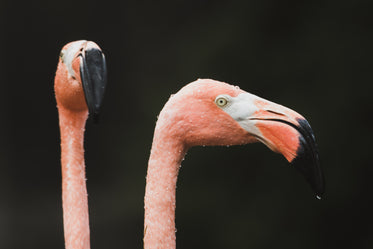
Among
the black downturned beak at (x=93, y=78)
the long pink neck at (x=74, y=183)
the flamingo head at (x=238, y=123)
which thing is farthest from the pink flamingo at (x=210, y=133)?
the long pink neck at (x=74, y=183)

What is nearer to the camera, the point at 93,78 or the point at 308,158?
the point at 308,158

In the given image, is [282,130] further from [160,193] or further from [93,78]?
[93,78]

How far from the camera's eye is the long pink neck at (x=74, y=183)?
6.46 ft

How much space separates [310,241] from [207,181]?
0.69m

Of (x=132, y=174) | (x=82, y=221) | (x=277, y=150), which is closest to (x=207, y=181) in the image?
(x=132, y=174)

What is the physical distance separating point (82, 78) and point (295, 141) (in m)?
0.81

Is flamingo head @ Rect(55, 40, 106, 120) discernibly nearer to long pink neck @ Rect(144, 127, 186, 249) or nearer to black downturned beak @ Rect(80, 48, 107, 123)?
black downturned beak @ Rect(80, 48, 107, 123)

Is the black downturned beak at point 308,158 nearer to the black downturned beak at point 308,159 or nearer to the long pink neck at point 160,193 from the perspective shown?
the black downturned beak at point 308,159

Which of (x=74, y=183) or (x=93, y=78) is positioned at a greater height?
(x=93, y=78)

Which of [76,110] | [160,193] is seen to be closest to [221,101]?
[160,193]

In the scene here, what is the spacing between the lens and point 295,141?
55.4 inches

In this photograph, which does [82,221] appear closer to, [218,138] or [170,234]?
[170,234]

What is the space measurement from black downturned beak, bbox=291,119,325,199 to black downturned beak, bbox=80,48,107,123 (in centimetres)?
70

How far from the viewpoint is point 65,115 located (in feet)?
6.69
